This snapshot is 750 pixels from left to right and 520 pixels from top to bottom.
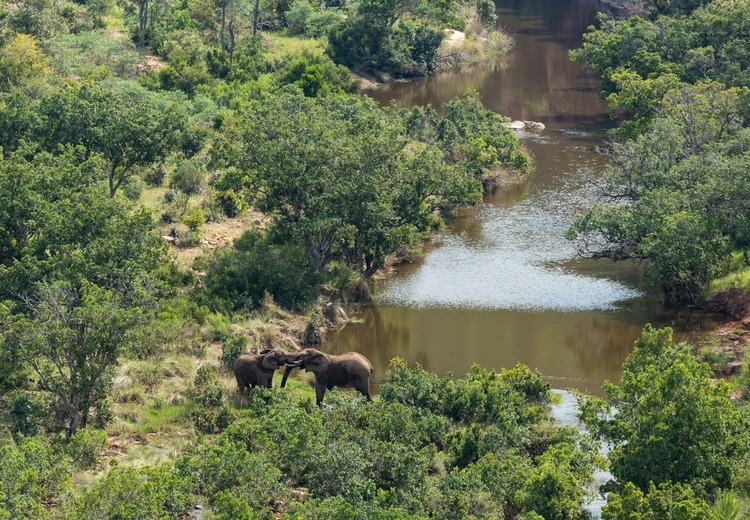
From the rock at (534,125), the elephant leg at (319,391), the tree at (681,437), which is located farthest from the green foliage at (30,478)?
the rock at (534,125)

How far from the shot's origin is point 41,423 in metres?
32.0

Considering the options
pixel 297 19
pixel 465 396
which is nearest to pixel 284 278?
pixel 465 396

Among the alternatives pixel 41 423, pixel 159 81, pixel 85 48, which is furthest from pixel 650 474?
pixel 85 48

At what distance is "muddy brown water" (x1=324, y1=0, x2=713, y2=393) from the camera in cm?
4119

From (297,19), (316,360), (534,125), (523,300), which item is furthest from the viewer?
(297,19)

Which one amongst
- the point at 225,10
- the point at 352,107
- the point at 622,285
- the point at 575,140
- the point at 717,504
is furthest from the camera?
the point at 225,10

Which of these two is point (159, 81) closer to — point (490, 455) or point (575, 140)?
point (575, 140)

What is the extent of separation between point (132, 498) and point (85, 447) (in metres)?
4.98

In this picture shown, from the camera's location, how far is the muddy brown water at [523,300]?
135 ft

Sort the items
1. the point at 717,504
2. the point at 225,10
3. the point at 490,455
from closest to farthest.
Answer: the point at 717,504 → the point at 490,455 → the point at 225,10

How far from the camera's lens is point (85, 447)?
29766 mm

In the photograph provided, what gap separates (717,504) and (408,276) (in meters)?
24.1

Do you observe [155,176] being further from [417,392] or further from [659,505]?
[659,505]

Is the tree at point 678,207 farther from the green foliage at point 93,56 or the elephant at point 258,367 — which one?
the green foliage at point 93,56
